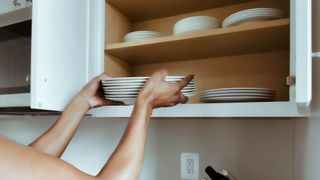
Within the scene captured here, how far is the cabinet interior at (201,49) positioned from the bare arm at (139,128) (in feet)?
0.65

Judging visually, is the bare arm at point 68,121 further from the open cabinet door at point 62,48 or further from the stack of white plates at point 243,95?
the stack of white plates at point 243,95

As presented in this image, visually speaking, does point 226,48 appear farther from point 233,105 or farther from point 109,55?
point 109,55

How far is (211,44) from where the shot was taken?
899mm

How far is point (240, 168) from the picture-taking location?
1029 millimetres

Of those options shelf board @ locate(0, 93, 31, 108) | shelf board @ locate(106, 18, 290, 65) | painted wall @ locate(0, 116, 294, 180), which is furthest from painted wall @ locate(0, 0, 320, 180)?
shelf board @ locate(0, 93, 31, 108)

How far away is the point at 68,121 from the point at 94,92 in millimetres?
119

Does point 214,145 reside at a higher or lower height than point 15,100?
lower

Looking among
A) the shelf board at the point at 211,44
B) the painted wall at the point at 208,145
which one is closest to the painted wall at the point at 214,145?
the painted wall at the point at 208,145

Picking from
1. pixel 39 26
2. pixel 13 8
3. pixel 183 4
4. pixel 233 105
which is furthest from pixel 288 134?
pixel 13 8

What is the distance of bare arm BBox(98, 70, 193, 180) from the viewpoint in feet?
1.91

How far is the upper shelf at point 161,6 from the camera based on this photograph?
1004 millimetres

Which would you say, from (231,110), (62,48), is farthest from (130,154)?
(62,48)

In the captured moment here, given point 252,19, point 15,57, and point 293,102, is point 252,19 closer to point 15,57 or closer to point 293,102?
point 293,102

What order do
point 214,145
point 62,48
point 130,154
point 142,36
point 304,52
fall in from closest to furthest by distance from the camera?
point 304,52
point 130,154
point 62,48
point 142,36
point 214,145
